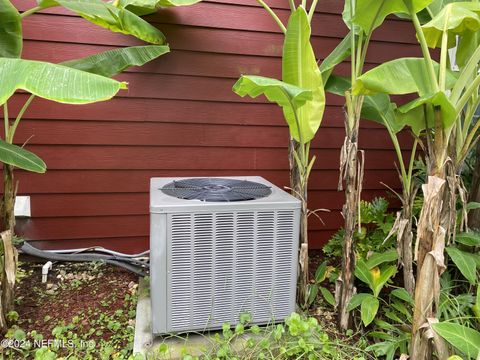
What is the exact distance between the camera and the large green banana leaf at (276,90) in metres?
1.59

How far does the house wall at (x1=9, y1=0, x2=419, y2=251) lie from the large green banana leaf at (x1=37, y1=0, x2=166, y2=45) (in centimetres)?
45

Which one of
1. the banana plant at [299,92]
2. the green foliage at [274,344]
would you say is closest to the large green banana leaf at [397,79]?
the banana plant at [299,92]

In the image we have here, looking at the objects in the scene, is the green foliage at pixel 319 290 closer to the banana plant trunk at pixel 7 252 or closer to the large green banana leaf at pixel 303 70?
the large green banana leaf at pixel 303 70

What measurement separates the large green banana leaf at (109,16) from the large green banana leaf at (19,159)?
2.65 feet

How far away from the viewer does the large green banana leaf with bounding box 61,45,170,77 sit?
1.97 meters

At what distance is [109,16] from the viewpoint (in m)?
1.92

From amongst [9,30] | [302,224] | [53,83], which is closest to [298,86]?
[302,224]

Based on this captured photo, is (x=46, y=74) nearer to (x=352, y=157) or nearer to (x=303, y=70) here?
(x=303, y=70)

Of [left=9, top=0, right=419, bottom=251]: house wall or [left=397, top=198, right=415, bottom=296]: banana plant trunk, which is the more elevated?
[left=9, top=0, right=419, bottom=251]: house wall

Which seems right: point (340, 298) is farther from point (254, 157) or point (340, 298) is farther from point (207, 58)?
point (207, 58)

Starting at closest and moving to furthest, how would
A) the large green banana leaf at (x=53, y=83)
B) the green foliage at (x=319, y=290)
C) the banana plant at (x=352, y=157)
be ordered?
the large green banana leaf at (x=53, y=83) → the banana plant at (x=352, y=157) → the green foliage at (x=319, y=290)

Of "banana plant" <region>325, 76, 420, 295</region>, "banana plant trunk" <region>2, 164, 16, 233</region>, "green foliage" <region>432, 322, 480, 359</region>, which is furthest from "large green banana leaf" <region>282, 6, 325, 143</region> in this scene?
"banana plant trunk" <region>2, 164, 16, 233</region>

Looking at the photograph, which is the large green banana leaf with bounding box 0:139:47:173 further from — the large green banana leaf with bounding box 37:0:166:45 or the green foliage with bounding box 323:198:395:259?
the green foliage with bounding box 323:198:395:259

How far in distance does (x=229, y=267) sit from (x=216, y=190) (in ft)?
1.46
